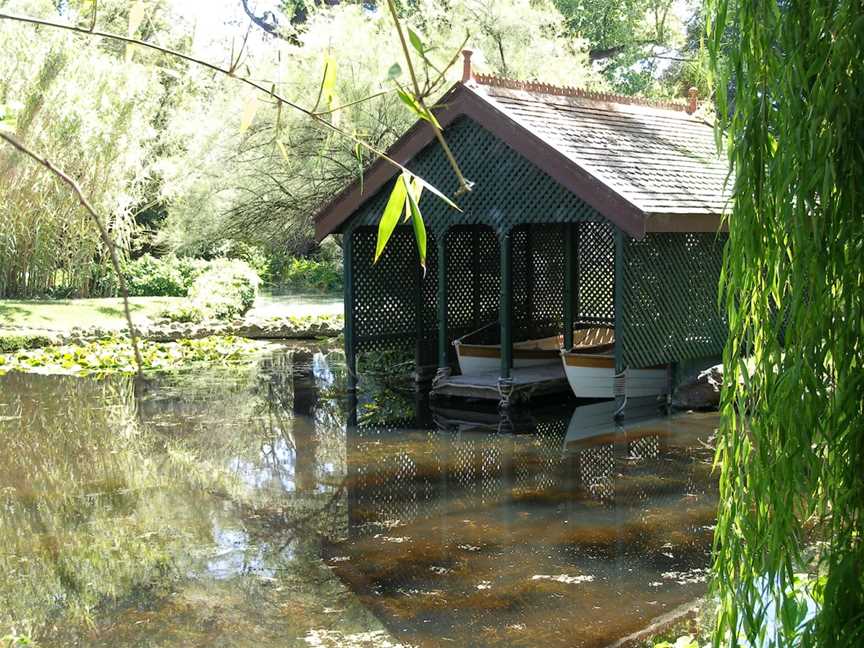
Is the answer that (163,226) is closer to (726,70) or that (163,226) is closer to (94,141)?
(94,141)

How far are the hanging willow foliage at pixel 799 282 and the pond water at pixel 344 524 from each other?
1876 mm

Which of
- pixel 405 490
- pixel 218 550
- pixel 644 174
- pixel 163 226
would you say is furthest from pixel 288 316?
pixel 218 550

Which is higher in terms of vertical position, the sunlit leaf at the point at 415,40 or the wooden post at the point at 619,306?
the sunlit leaf at the point at 415,40

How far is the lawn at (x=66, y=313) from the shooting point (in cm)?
1975

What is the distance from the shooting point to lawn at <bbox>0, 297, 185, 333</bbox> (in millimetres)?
19750

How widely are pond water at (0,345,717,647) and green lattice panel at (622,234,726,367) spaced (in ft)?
3.31

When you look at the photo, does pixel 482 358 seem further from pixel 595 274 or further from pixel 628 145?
pixel 628 145

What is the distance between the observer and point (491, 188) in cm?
1384

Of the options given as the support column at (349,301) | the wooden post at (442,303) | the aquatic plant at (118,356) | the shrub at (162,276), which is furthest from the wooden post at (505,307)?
the shrub at (162,276)

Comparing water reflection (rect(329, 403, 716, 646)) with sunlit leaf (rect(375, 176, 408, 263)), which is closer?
sunlit leaf (rect(375, 176, 408, 263))

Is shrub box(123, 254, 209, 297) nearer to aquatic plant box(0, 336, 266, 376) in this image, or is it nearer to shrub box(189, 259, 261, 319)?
shrub box(189, 259, 261, 319)

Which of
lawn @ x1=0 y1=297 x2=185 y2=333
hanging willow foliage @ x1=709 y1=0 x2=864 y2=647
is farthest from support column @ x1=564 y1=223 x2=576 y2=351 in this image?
hanging willow foliage @ x1=709 y1=0 x2=864 y2=647

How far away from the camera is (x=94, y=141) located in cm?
2162

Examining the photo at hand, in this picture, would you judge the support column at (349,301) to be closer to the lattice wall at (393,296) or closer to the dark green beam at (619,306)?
the lattice wall at (393,296)
